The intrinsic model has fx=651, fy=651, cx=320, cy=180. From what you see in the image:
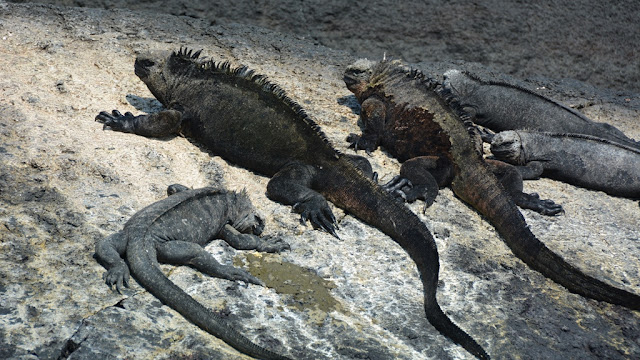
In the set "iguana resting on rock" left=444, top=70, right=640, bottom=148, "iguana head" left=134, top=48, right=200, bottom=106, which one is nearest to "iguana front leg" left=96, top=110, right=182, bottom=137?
"iguana head" left=134, top=48, right=200, bottom=106

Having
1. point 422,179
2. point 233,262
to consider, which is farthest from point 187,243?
point 422,179

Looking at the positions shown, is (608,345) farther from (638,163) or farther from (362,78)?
(362,78)

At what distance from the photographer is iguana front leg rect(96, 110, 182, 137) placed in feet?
14.1

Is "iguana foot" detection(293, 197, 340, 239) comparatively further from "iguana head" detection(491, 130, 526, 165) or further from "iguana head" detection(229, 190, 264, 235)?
"iguana head" detection(491, 130, 526, 165)

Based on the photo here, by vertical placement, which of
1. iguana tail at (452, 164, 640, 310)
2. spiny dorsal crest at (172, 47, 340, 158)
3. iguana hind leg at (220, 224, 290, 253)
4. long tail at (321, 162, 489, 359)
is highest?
spiny dorsal crest at (172, 47, 340, 158)

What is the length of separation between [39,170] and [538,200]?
311 centimetres

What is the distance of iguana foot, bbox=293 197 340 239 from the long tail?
0.20 metres

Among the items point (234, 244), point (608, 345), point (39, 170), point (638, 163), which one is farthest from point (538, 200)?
point (39, 170)

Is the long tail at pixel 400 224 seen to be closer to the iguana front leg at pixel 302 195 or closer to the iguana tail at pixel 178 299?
the iguana front leg at pixel 302 195

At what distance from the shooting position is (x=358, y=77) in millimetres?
5375

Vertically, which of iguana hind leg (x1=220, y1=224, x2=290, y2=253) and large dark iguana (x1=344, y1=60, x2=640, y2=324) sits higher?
large dark iguana (x1=344, y1=60, x2=640, y2=324)

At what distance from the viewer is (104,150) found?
12.8 ft

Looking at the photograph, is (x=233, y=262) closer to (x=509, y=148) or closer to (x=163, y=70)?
(x=163, y=70)

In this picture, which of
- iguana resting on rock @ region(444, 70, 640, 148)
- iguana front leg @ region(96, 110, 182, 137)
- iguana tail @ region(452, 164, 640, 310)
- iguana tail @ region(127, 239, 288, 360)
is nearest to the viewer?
iguana tail @ region(127, 239, 288, 360)
